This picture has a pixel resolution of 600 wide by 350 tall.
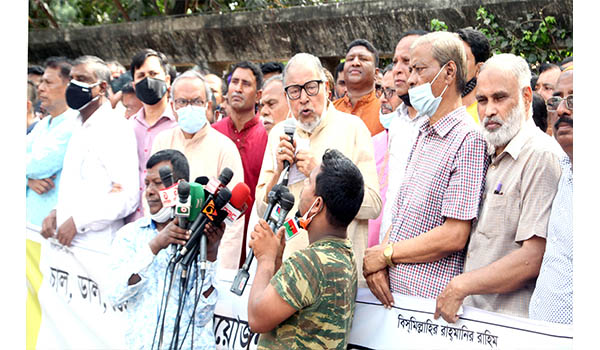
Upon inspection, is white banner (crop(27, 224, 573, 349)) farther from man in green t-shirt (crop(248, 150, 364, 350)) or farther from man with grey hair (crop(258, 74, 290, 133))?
man with grey hair (crop(258, 74, 290, 133))

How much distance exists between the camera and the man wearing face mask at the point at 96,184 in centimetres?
474

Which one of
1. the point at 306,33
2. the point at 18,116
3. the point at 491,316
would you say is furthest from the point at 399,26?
the point at 491,316

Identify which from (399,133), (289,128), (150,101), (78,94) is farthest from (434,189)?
(78,94)

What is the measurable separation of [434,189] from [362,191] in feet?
1.16

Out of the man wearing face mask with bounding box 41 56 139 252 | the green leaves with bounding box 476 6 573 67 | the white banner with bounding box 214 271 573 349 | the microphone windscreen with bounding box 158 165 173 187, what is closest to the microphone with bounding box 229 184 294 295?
the white banner with bounding box 214 271 573 349

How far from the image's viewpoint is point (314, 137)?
155 inches

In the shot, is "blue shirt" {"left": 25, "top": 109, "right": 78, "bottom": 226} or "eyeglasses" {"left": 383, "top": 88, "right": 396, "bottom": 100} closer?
"eyeglasses" {"left": 383, "top": 88, "right": 396, "bottom": 100}

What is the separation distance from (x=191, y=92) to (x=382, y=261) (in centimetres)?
221

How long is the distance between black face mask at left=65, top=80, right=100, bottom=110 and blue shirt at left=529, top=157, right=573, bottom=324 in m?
3.53

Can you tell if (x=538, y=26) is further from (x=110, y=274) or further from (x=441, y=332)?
(x=110, y=274)

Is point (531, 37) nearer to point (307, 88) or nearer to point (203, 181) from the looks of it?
point (307, 88)

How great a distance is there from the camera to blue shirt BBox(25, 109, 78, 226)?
5188 mm

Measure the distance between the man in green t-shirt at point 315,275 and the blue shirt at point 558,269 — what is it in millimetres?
782

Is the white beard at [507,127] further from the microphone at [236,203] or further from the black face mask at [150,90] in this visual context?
the black face mask at [150,90]
